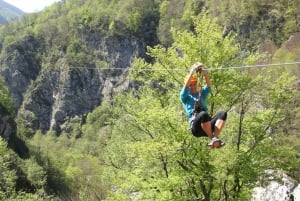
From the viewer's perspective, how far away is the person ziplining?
10.6 meters

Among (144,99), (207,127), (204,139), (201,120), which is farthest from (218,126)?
(144,99)

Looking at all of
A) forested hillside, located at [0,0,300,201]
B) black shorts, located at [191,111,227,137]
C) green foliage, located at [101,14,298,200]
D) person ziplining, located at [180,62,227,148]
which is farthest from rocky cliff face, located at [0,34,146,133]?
black shorts, located at [191,111,227,137]

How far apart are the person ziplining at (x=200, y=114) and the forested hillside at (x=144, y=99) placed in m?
0.76

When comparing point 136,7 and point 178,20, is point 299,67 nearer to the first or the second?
point 178,20

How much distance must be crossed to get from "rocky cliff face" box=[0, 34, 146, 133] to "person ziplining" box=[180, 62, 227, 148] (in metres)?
123

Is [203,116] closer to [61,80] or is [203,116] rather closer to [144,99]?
[144,99]

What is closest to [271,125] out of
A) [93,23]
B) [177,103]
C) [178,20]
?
[177,103]

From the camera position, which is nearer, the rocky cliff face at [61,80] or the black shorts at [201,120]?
the black shorts at [201,120]

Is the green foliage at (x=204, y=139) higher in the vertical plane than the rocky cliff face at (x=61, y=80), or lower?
lower

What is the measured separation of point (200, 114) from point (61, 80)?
466 ft

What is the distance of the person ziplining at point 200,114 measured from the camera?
34.6ft

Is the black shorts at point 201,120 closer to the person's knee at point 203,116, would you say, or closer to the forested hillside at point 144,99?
the person's knee at point 203,116

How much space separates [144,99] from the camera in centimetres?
1811

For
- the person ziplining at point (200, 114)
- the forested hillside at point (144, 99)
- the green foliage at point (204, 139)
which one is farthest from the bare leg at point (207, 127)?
the green foliage at point (204, 139)
